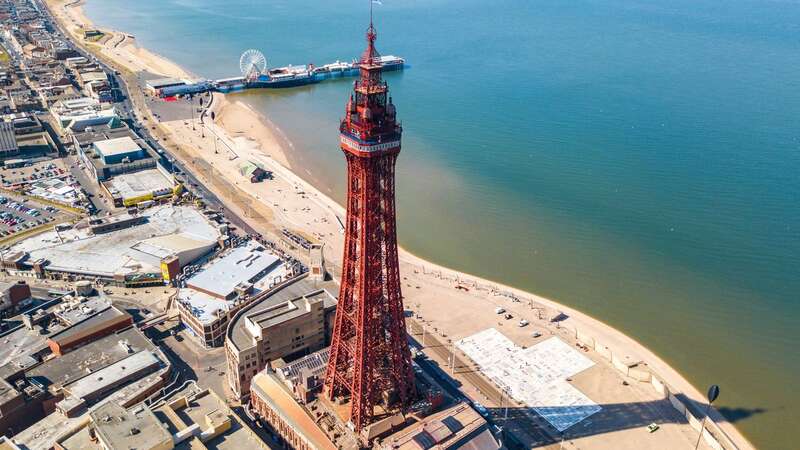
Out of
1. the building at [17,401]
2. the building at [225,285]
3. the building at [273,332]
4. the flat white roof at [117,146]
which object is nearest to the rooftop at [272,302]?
the building at [273,332]

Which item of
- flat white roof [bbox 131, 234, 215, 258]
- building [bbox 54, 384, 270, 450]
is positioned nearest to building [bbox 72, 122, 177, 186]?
flat white roof [bbox 131, 234, 215, 258]

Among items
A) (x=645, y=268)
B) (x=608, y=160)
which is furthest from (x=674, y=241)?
(x=608, y=160)

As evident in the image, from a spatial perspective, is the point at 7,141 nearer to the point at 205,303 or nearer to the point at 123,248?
the point at 123,248

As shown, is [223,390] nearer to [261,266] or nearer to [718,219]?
[261,266]

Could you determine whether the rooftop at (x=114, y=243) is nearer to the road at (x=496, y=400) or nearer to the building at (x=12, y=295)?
the building at (x=12, y=295)

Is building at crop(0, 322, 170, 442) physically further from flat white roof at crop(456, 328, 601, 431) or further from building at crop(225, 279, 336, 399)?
flat white roof at crop(456, 328, 601, 431)

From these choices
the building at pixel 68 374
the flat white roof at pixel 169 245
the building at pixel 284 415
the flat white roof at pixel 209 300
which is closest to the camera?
the building at pixel 284 415

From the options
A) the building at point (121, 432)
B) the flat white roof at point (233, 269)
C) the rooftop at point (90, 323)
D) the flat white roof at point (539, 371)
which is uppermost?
the building at point (121, 432)

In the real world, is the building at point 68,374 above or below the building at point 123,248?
below
